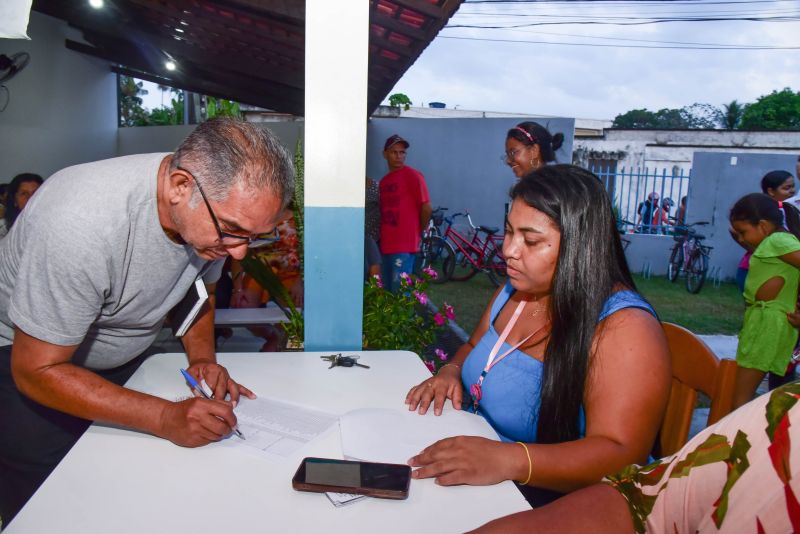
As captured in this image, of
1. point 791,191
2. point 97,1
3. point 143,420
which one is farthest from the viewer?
point 97,1

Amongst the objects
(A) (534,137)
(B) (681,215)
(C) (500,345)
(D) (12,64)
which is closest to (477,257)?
(B) (681,215)

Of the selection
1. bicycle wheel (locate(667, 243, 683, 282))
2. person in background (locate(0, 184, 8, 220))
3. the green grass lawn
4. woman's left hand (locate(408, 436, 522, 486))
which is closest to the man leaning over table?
woman's left hand (locate(408, 436, 522, 486))

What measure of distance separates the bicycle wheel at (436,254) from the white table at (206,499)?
27.1 ft

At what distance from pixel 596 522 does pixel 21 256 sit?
132 centimetres

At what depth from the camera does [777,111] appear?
27.0 metres

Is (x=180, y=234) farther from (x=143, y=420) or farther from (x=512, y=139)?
(x=512, y=139)

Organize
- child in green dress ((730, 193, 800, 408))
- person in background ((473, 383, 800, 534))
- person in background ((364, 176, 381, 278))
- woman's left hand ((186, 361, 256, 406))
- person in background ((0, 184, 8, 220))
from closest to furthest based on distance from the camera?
person in background ((473, 383, 800, 534)), woman's left hand ((186, 361, 256, 406)), child in green dress ((730, 193, 800, 408)), person in background ((0, 184, 8, 220)), person in background ((364, 176, 381, 278))

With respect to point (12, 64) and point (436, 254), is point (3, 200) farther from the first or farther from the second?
point (436, 254)

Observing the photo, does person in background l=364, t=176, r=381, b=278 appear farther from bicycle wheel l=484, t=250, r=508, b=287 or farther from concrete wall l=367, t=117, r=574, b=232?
concrete wall l=367, t=117, r=574, b=232

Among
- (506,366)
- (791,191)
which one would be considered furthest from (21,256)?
(791,191)

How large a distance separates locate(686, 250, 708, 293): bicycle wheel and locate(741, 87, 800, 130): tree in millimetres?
20513

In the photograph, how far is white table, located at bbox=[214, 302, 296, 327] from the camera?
11.5ft

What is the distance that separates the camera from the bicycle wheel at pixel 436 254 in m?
9.64

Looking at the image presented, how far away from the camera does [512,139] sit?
143 inches
